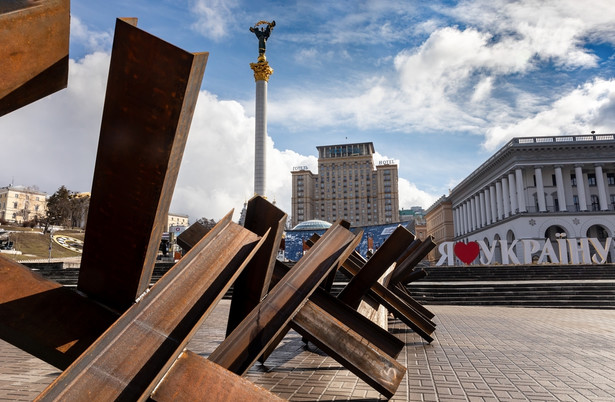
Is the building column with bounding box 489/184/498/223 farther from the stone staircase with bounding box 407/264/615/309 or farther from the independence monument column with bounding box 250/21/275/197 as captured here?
the stone staircase with bounding box 407/264/615/309

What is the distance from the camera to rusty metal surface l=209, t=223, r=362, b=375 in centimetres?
260

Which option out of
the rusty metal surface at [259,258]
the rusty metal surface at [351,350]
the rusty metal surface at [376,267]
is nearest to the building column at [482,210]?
the rusty metal surface at [376,267]

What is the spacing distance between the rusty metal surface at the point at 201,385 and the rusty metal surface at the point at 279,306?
2.04ft

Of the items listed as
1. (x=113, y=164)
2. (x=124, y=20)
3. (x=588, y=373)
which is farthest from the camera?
(x=588, y=373)

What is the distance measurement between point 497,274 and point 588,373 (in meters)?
21.0

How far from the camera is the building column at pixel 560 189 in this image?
168 feet

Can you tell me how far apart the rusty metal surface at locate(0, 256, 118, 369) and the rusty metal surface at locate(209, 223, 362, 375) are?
2.61 feet

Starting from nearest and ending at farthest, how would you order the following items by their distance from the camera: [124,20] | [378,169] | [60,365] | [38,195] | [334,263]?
[124,20] → [60,365] → [334,263] → [38,195] → [378,169]

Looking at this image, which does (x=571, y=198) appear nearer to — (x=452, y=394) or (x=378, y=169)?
(x=452, y=394)

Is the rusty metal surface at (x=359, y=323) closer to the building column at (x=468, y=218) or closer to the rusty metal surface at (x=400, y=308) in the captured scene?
the rusty metal surface at (x=400, y=308)

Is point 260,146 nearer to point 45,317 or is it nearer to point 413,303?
point 413,303

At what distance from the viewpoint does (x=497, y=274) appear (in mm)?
24406

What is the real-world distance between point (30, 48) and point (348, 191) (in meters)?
130

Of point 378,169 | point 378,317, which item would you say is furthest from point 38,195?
point 378,317
